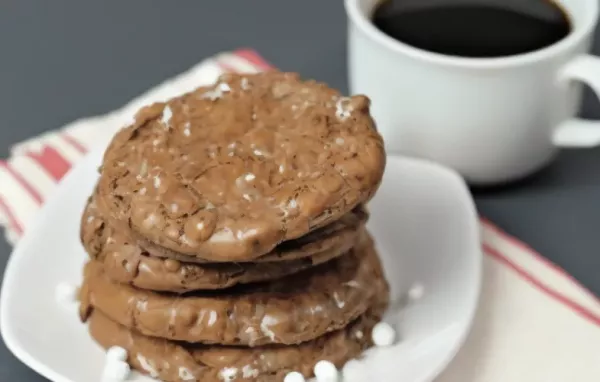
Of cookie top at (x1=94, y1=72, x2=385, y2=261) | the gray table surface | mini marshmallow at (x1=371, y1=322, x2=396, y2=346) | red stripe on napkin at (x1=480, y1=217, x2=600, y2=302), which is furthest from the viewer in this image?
the gray table surface

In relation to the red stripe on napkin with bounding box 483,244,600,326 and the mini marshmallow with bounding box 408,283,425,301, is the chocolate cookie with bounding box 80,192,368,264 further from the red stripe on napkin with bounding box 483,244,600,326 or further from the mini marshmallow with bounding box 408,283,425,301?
the red stripe on napkin with bounding box 483,244,600,326

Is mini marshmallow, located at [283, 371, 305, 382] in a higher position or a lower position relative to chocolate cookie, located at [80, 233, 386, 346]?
lower

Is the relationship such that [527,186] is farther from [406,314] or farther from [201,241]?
[201,241]

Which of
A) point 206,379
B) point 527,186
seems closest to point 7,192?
point 206,379

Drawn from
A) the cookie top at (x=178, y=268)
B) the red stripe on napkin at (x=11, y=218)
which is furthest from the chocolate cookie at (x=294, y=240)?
the red stripe on napkin at (x=11, y=218)

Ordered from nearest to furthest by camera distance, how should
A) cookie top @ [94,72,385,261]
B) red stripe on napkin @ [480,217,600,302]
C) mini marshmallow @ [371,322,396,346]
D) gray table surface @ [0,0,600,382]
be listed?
cookie top @ [94,72,385,261], mini marshmallow @ [371,322,396,346], red stripe on napkin @ [480,217,600,302], gray table surface @ [0,0,600,382]

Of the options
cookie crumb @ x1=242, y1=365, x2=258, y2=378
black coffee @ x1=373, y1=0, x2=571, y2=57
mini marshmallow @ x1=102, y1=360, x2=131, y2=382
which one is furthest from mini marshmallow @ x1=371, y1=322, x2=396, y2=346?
black coffee @ x1=373, y1=0, x2=571, y2=57

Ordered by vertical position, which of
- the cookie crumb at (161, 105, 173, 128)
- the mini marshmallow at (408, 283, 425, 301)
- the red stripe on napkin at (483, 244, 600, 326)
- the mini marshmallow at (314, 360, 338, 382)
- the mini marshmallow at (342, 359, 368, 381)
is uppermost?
the cookie crumb at (161, 105, 173, 128)

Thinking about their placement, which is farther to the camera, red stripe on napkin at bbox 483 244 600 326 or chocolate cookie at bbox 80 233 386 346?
red stripe on napkin at bbox 483 244 600 326
